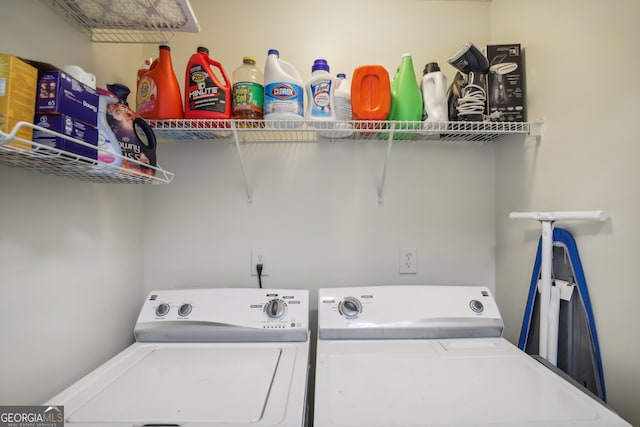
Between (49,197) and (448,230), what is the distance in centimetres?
175

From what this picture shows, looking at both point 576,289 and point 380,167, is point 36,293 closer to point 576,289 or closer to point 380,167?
point 380,167

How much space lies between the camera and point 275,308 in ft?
4.07

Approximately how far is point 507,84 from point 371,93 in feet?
2.06

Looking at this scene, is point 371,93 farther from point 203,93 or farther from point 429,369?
point 429,369

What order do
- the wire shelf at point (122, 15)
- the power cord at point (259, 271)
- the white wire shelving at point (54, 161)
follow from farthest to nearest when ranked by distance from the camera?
the power cord at point (259, 271)
the wire shelf at point (122, 15)
the white wire shelving at point (54, 161)

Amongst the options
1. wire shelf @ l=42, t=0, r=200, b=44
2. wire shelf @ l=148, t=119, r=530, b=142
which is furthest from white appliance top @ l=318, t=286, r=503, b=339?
wire shelf @ l=42, t=0, r=200, b=44

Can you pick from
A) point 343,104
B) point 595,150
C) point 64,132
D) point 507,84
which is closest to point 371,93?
point 343,104

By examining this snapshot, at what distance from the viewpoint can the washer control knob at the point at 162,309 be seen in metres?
1.24

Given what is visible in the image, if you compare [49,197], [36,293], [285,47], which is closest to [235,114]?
[285,47]

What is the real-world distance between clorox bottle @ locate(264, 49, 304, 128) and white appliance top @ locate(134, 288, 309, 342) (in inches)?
30.3

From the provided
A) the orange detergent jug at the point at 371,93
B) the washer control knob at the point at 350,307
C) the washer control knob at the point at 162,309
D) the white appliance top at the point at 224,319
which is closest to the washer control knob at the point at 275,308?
the white appliance top at the point at 224,319

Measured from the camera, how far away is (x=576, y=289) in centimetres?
107

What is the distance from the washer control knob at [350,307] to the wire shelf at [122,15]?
4.24ft

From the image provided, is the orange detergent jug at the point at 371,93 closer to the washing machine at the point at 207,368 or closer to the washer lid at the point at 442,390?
the washing machine at the point at 207,368
